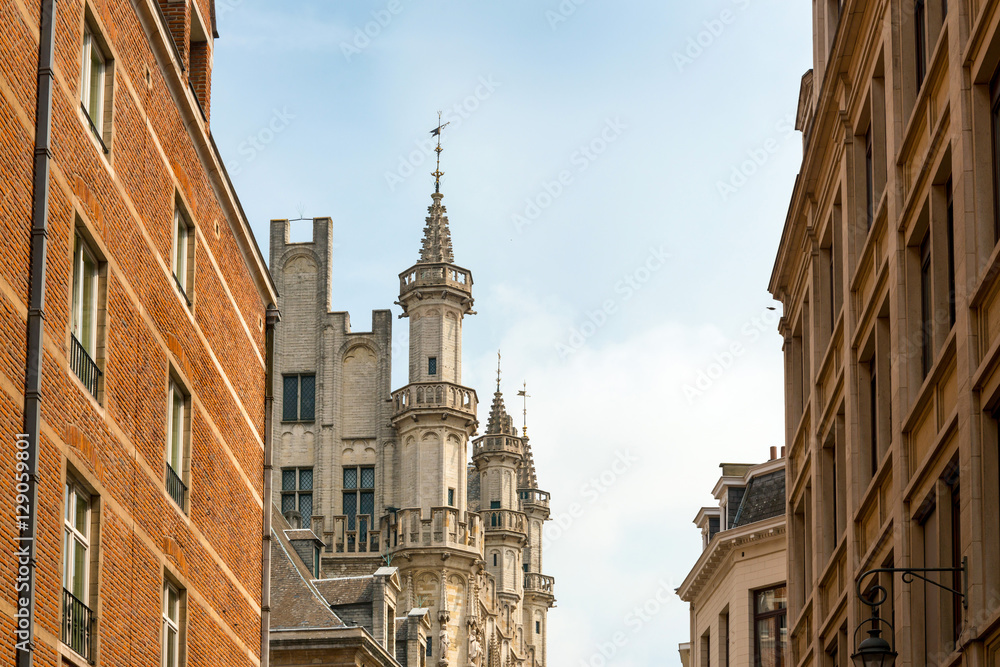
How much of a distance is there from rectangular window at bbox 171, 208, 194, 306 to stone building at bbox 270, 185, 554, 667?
38.8 metres

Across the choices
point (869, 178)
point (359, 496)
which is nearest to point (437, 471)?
point (359, 496)

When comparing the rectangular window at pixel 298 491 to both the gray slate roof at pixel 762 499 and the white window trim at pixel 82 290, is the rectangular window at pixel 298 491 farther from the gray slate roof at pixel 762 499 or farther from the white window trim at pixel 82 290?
the white window trim at pixel 82 290

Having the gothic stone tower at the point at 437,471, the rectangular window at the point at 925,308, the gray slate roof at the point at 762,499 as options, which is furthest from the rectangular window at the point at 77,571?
the gothic stone tower at the point at 437,471

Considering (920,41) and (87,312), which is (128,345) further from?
(920,41)

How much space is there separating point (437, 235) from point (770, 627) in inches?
1458

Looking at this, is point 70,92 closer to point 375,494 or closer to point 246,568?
point 246,568

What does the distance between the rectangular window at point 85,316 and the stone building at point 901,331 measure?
1002 cm

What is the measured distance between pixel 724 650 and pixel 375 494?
93.6 ft

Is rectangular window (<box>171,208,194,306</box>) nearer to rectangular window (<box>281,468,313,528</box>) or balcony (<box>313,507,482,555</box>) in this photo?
balcony (<box>313,507,482,555</box>)

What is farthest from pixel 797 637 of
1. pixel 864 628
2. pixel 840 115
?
pixel 840 115

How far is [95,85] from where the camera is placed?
21.4m

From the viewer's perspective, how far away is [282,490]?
6694 cm

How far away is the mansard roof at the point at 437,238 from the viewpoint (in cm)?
7069

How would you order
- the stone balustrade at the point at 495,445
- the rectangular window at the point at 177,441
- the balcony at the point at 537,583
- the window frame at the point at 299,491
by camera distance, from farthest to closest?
the balcony at the point at 537,583
the stone balustrade at the point at 495,445
the window frame at the point at 299,491
the rectangular window at the point at 177,441
